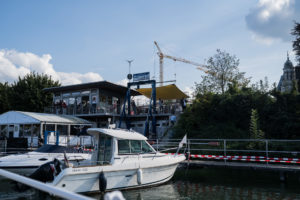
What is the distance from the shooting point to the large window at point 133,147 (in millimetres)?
11719

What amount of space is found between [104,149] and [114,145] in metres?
0.71

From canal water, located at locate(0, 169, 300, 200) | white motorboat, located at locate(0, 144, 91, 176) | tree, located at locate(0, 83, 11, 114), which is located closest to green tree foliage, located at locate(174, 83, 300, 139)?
canal water, located at locate(0, 169, 300, 200)

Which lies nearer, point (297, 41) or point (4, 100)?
point (297, 41)

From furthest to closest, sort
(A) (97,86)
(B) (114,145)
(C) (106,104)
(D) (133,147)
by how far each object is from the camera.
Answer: (C) (106,104), (A) (97,86), (D) (133,147), (B) (114,145)

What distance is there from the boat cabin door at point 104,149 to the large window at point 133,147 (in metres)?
0.48

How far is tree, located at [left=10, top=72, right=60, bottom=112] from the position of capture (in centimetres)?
3803

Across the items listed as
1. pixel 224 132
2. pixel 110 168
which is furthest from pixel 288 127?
Answer: pixel 110 168

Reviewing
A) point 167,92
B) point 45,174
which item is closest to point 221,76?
point 167,92

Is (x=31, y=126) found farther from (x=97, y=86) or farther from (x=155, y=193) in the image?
(x=155, y=193)

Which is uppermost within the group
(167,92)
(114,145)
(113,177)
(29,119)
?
(167,92)

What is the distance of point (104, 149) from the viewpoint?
39.3 ft

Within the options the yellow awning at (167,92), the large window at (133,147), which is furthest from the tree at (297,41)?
the large window at (133,147)

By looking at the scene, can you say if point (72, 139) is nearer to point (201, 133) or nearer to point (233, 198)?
point (201, 133)

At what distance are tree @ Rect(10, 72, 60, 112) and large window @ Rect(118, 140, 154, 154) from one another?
2997cm
